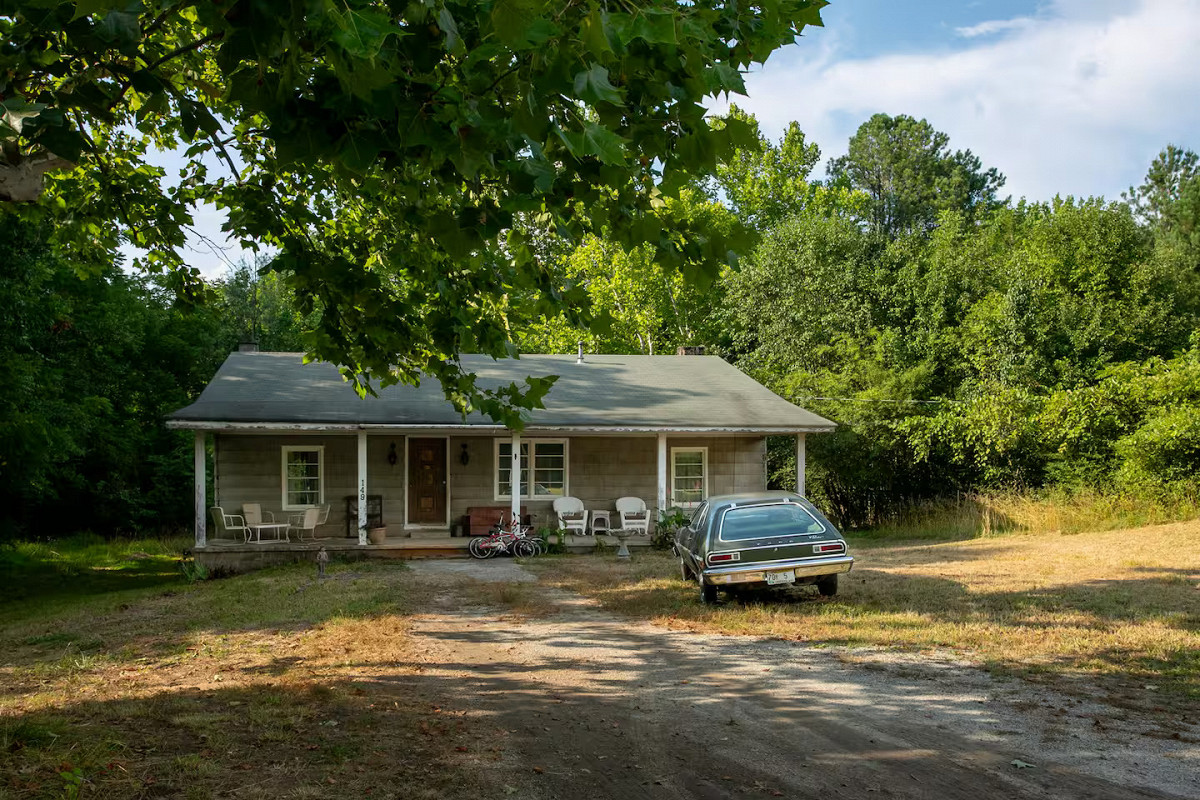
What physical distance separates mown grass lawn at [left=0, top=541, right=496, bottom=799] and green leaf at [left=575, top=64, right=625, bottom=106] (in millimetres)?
3612

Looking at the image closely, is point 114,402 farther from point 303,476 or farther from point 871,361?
point 871,361

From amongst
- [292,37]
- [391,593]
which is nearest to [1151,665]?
[292,37]

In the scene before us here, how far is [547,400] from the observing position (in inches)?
882

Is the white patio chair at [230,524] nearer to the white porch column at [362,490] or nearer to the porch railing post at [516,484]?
the white porch column at [362,490]

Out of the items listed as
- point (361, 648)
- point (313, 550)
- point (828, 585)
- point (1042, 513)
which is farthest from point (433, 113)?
point (1042, 513)

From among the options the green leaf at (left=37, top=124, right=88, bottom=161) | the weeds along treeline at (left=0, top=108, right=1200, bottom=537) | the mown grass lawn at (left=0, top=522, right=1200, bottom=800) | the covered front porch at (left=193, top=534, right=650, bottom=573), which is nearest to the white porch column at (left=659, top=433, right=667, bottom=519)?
the covered front porch at (left=193, top=534, right=650, bottom=573)

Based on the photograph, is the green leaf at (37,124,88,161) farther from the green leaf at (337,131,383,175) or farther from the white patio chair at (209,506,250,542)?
the white patio chair at (209,506,250,542)

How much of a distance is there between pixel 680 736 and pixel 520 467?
16109 mm

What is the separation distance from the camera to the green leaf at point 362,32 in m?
2.76

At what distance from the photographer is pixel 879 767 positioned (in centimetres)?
530

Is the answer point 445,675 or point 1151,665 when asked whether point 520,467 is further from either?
point 1151,665

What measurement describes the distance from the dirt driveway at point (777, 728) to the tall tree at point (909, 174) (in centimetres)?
5145

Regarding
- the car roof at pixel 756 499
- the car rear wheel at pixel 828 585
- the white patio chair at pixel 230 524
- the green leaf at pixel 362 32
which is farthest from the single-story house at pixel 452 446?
the green leaf at pixel 362 32

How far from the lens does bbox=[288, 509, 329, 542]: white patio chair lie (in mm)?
19641
